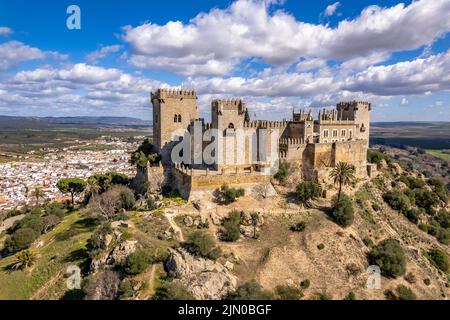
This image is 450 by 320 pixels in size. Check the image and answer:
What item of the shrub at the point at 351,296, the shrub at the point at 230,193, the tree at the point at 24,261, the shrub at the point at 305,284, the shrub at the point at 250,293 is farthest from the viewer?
the shrub at the point at 230,193

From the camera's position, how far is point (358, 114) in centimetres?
5738

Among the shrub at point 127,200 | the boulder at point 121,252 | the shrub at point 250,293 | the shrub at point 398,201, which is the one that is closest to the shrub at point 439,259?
the shrub at point 398,201

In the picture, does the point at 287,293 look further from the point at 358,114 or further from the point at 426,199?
the point at 358,114

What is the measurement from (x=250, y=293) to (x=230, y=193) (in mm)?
14812

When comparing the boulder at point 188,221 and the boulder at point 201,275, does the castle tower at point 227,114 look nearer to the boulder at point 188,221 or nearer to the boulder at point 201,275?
the boulder at point 188,221

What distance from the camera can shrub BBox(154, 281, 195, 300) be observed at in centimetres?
2734

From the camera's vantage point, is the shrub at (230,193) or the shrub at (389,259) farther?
the shrub at (230,193)

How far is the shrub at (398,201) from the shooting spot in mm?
49891

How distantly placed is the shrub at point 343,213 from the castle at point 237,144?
6.01m

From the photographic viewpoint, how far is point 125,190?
4856 cm

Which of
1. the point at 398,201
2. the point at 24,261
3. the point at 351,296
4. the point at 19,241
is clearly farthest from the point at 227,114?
the point at 19,241

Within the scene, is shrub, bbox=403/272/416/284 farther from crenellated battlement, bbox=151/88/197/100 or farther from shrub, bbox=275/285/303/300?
crenellated battlement, bbox=151/88/197/100

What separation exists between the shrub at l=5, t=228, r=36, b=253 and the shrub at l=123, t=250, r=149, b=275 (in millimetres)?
21869
